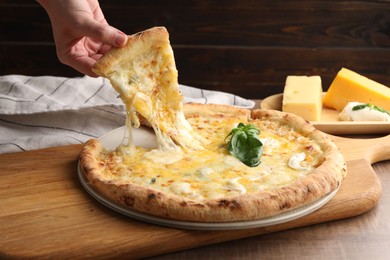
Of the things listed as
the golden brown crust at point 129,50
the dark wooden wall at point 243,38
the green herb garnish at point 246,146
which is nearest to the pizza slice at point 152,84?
the golden brown crust at point 129,50

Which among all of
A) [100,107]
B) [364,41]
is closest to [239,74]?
[364,41]

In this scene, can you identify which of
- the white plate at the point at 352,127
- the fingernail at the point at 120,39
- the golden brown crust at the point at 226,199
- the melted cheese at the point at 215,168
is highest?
the fingernail at the point at 120,39

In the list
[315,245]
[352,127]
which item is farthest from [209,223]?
[352,127]

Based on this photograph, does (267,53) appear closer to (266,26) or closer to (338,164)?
(266,26)

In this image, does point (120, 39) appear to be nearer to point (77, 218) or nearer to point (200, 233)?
point (77, 218)

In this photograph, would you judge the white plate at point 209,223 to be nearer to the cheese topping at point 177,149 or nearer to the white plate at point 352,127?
the cheese topping at point 177,149

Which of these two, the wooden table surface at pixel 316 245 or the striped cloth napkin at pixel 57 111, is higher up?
the wooden table surface at pixel 316 245
